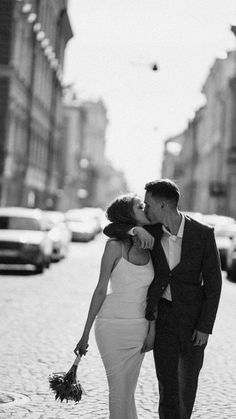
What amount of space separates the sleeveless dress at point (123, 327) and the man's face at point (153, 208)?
0.82 feet

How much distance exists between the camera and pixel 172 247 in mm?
4828

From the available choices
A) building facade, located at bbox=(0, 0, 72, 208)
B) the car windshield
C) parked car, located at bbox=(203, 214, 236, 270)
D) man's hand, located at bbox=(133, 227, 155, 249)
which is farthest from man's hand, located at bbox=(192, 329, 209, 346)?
building facade, located at bbox=(0, 0, 72, 208)

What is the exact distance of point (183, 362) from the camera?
484 centimetres

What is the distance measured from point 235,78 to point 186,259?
5507 centimetres

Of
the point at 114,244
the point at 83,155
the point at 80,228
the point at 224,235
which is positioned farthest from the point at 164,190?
the point at 83,155

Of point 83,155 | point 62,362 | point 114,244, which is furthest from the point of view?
point 83,155

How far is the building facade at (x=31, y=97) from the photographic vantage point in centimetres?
4303

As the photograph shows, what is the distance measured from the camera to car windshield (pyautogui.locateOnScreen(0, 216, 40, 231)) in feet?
74.9

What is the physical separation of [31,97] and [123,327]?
4697cm

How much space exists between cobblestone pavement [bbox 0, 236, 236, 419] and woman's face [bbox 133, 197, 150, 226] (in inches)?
77.6

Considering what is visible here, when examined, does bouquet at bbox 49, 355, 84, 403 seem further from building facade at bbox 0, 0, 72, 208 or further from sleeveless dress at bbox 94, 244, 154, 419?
building facade at bbox 0, 0, 72, 208

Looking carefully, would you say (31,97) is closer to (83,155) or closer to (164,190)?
(164,190)

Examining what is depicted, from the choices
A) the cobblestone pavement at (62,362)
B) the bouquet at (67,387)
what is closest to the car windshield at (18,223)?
the cobblestone pavement at (62,362)

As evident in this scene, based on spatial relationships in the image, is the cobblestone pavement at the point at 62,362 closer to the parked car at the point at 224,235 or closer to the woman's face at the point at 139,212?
the woman's face at the point at 139,212
